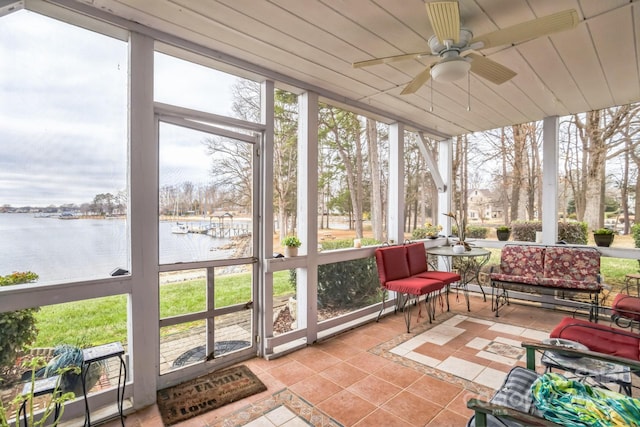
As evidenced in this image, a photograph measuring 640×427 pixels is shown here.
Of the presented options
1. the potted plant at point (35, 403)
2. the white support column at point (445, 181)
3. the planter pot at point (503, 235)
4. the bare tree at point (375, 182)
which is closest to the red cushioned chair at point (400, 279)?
the bare tree at point (375, 182)

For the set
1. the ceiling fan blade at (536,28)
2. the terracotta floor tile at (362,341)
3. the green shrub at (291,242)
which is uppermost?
the ceiling fan blade at (536,28)

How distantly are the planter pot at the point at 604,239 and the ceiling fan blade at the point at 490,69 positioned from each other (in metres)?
3.14

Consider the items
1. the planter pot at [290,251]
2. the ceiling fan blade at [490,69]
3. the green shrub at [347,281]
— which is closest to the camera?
the ceiling fan blade at [490,69]

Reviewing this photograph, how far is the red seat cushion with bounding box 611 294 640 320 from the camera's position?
8.73ft

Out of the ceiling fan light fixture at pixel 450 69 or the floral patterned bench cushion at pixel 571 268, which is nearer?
the ceiling fan light fixture at pixel 450 69

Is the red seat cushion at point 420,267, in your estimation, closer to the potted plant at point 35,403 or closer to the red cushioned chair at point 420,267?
the red cushioned chair at point 420,267

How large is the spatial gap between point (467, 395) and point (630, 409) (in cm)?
118

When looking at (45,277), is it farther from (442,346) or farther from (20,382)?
(442,346)

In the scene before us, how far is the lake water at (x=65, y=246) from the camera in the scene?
1.87 meters

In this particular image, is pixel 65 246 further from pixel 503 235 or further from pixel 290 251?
pixel 503 235

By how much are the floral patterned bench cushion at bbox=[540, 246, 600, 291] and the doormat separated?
3659 mm

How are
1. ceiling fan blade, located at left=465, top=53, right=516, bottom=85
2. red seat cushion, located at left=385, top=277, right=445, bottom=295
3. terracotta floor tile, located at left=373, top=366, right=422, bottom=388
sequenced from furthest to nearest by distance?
red seat cushion, located at left=385, top=277, right=445, bottom=295
terracotta floor tile, located at left=373, top=366, right=422, bottom=388
ceiling fan blade, located at left=465, top=53, right=516, bottom=85

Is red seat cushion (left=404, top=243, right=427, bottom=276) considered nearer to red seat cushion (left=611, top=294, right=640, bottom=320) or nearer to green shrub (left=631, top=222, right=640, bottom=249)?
red seat cushion (left=611, top=294, right=640, bottom=320)

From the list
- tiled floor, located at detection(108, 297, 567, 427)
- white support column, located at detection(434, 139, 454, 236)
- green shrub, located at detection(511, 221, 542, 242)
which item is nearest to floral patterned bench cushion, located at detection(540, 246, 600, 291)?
tiled floor, located at detection(108, 297, 567, 427)
